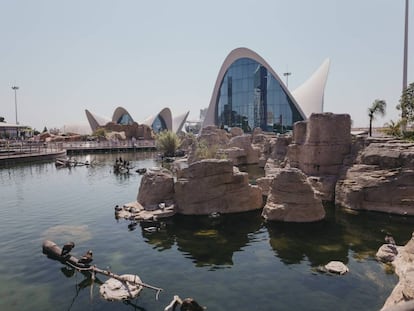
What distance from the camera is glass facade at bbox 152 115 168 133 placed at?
8956 centimetres

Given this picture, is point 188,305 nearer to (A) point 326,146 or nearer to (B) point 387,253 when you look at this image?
(B) point 387,253

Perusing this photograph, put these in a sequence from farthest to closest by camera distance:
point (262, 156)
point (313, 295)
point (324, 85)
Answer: point (324, 85) < point (262, 156) < point (313, 295)

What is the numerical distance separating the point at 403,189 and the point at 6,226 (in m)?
19.3

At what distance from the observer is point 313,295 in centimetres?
935

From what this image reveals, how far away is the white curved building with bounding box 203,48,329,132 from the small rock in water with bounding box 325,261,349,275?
43.9 meters

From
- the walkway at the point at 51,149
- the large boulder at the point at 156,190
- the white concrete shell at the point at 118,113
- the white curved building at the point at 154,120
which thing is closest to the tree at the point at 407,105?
the large boulder at the point at 156,190

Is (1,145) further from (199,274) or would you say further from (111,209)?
(199,274)

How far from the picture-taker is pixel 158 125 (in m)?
91.0

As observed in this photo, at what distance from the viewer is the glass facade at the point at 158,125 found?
294ft

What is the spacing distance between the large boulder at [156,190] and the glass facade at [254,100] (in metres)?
39.0

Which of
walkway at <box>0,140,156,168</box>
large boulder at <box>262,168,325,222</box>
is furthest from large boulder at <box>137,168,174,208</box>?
walkway at <box>0,140,156,168</box>

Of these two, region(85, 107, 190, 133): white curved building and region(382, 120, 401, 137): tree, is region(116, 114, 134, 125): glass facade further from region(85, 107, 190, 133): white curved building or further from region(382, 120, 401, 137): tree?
region(382, 120, 401, 137): tree

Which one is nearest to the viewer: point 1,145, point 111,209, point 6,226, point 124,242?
point 124,242

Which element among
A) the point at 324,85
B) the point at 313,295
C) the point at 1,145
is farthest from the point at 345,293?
the point at 324,85
